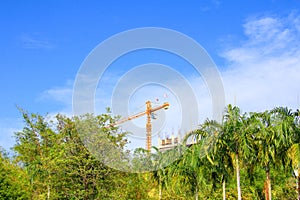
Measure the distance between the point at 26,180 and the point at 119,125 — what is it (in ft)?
17.6

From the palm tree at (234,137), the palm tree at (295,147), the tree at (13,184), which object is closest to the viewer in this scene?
the palm tree at (295,147)

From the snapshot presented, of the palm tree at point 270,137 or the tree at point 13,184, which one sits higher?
the palm tree at point 270,137

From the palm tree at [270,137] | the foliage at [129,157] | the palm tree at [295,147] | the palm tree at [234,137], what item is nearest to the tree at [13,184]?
the foliage at [129,157]

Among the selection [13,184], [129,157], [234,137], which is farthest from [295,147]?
[13,184]

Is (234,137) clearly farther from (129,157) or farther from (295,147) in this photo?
(129,157)

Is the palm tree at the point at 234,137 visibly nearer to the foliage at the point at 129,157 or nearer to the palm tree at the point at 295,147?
A: the foliage at the point at 129,157

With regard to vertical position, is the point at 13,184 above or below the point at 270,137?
below

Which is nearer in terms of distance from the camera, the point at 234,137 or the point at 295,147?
the point at 295,147

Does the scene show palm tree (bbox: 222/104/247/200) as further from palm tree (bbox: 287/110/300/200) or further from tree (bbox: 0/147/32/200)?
tree (bbox: 0/147/32/200)

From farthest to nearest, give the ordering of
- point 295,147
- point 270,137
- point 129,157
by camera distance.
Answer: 1. point 129,157
2. point 270,137
3. point 295,147

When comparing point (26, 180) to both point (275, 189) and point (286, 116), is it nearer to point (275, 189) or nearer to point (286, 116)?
point (286, 116)

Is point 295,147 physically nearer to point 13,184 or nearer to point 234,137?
point 234,137

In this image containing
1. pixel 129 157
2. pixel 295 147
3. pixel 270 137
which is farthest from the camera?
pixel 129 157

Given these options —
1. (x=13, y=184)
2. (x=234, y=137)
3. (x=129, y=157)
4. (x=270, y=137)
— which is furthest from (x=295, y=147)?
(x=13, y=184)
